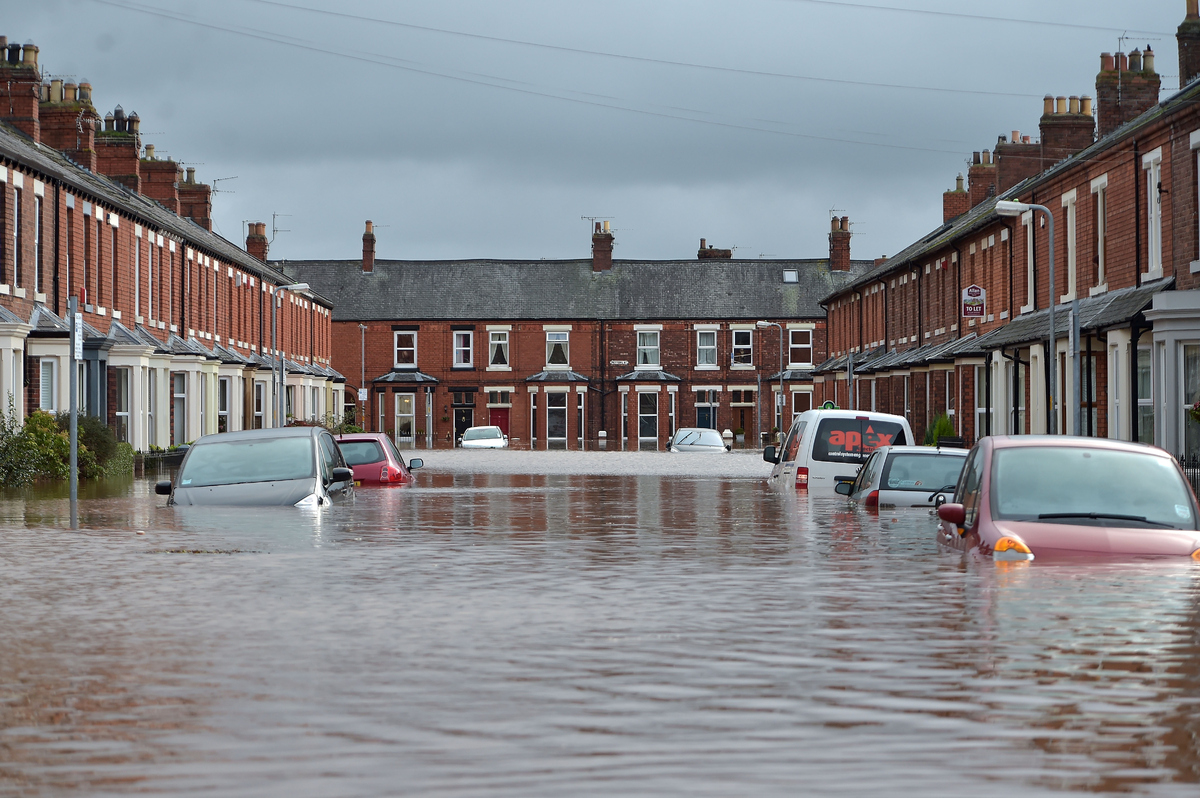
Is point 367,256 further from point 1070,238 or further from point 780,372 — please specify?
point 1070,238

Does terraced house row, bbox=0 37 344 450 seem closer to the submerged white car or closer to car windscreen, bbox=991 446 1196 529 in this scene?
the submerged white car

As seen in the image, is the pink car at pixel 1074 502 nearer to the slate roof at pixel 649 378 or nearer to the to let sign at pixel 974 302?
the to let sign at pixel 974 302

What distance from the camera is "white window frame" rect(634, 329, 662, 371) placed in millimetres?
88938

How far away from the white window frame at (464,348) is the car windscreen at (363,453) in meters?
58.1

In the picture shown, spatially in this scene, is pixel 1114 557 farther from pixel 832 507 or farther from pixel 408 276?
pixel 408 276

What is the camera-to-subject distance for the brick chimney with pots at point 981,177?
195 feet

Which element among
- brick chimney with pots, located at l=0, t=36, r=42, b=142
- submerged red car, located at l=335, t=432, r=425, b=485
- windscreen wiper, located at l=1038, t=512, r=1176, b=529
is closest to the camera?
windscreen wiper, located at l=1038, t=512, r=1176, b=529

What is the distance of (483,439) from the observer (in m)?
79.2

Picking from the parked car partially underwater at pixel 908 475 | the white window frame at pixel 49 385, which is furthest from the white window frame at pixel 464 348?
the parked car partially underwater at pixel 908 475

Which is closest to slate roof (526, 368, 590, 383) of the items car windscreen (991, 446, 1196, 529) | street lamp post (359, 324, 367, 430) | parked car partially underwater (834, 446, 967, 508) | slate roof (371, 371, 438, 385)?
slate roof (371, 371, 438, 385)

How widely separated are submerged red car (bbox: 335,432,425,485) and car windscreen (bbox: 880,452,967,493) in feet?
36.0

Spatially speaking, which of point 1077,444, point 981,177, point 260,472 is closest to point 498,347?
point 981,177

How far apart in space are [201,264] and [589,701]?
161ft

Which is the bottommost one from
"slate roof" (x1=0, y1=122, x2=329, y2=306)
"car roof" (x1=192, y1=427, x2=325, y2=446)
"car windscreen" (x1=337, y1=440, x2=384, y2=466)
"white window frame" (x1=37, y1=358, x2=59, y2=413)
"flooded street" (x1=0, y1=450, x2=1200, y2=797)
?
"flooded street" (x1=0, y1=450, x2=1200, y2=797)
